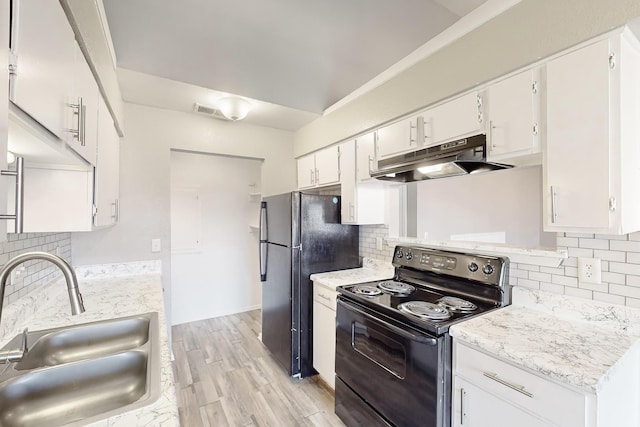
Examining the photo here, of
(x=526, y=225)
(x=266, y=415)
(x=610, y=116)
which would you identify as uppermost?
(x=610, y=116)

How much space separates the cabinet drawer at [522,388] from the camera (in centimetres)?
100

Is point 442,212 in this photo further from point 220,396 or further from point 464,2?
point 220,396

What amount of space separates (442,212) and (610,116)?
5.67 feet

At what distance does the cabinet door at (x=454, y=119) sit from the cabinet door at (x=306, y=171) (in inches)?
58.1

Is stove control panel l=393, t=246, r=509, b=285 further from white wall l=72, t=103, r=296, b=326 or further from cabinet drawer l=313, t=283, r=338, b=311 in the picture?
white wall l=72, t=103, r=296, b=326

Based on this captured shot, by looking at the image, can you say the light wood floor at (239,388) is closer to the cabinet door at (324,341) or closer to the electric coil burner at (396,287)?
the cabinet door at (324,341)

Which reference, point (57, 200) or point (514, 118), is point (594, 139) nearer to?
point (514, 118)

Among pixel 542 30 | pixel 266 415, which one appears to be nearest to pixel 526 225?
pixel 542 30

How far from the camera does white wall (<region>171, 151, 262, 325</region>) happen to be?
146 inches

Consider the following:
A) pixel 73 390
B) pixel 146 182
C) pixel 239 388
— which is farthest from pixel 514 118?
pixel 146 182

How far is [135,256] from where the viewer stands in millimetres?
2627

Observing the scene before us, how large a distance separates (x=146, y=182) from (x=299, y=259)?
1609mm

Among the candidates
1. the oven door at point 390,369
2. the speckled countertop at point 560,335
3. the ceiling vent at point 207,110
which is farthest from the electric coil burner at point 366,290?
the ceiling vent at point 207,110

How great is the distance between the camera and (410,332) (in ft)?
4.79
